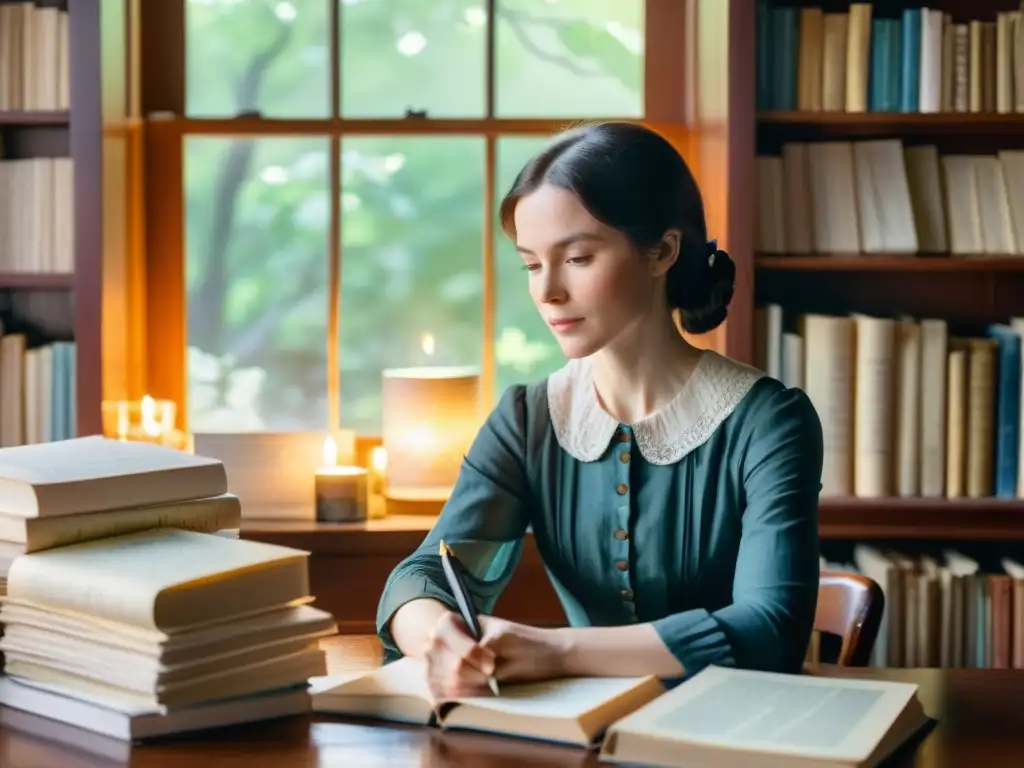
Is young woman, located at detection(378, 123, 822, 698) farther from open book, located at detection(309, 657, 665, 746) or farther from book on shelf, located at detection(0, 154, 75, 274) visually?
book on shelf, located at detection(0, 154, 75, 274)

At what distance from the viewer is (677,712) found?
1293mm

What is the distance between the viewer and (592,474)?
6.15ft

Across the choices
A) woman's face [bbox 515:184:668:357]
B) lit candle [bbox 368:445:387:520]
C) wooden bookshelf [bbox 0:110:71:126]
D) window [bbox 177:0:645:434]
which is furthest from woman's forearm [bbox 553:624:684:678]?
wooden bookshelf [bbox 0:110:71:126]

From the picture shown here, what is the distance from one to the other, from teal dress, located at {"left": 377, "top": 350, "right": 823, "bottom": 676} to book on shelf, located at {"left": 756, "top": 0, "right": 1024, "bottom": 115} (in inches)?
44.4

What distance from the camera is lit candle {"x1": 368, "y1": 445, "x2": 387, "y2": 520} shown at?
2.97 meters

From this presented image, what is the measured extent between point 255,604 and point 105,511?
0.20 meters

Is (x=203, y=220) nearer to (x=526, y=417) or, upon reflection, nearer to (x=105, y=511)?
(x=526, y=417)

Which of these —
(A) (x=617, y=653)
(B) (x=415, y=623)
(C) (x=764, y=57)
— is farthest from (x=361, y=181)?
(A) (x=617, y=653)

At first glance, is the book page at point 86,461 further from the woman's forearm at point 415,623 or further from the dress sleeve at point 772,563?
the dress sleeve at point 772,563

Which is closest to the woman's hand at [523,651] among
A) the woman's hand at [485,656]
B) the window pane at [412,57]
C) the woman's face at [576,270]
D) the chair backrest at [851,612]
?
Result: the woman's hand at [485,656]

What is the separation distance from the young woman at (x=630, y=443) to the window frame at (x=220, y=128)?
1314 mm

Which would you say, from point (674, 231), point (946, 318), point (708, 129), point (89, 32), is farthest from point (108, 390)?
point (946, 318)

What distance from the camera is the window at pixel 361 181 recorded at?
3188 millimetres

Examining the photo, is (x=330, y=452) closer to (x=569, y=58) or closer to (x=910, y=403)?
(x=569, y=58)
